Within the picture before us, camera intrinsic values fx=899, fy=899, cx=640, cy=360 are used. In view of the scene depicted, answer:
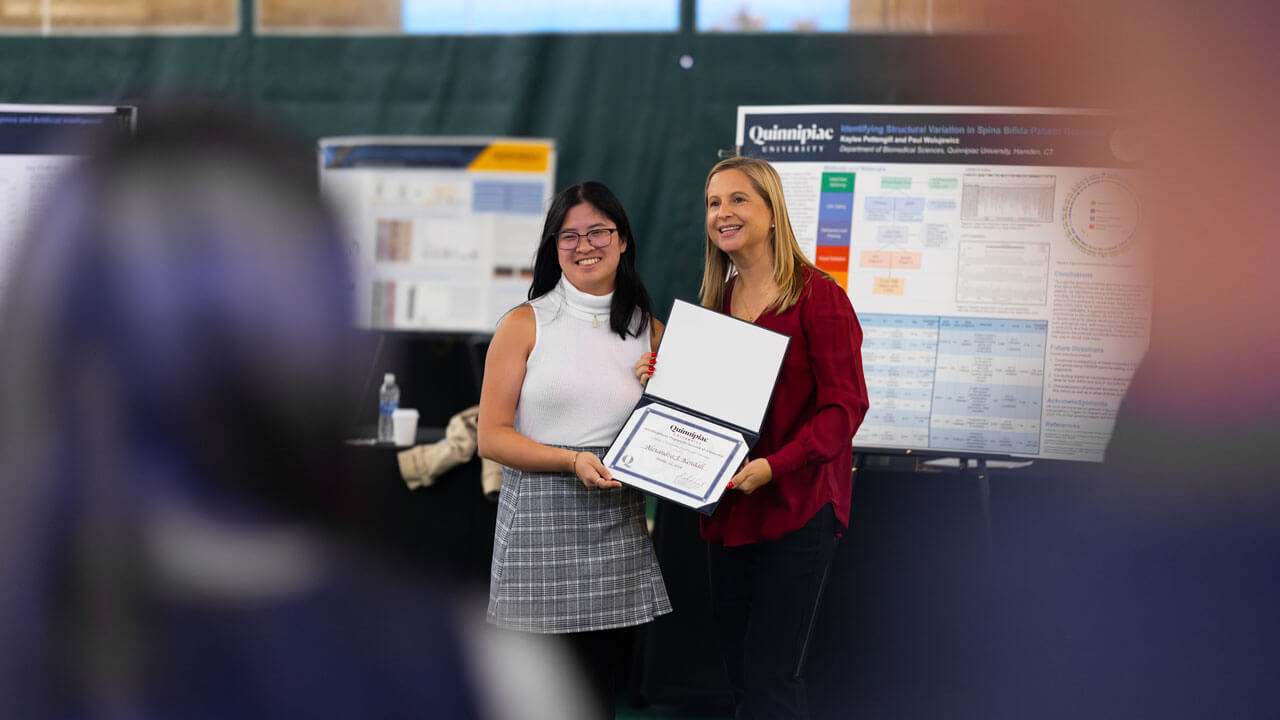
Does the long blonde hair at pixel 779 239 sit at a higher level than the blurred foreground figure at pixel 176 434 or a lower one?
higher

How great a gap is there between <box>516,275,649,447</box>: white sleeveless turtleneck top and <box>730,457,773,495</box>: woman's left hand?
25 centimetres

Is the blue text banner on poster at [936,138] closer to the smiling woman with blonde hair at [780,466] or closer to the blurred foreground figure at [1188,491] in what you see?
the blurred foreground figure at [1188,491]

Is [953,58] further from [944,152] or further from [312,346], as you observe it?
[312,346]

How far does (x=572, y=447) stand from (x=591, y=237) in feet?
1.38

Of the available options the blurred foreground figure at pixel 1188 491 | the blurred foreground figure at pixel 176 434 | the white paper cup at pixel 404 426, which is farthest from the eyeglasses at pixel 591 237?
the blurred foreground figure at pixel 1188 491

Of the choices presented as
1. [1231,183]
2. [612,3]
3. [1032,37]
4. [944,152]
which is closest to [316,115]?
[612,3]

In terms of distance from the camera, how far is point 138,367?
0.59 meters

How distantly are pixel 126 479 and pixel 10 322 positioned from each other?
0.12m

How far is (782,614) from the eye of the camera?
6.03 ft

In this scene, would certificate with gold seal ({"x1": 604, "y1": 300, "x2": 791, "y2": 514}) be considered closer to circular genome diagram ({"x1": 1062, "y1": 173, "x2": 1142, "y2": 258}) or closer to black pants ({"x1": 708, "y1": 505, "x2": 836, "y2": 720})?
black pants ({"x1": 708, "y1": 505, "x2": 836, "y2": 720})

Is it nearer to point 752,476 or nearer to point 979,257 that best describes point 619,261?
point 752,476

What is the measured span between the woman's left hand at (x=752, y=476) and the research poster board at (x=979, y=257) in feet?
4.01

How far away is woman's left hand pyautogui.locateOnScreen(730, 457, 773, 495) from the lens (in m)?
1.77

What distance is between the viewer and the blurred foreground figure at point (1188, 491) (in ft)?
8.66
